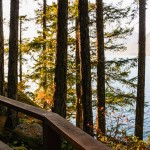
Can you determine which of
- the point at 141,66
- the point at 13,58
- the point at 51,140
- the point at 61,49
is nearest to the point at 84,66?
the point at 61,49

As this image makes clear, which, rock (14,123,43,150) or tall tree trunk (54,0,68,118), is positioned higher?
tall tree trunk (54,0,68,118)

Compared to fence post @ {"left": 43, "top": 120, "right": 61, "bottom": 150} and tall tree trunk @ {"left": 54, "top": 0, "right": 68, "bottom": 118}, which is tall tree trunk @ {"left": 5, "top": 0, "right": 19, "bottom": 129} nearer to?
tall tree trunk @ {"left": 54, "top": 0, "right": 68, "bottom": 118}

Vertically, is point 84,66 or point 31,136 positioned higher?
point 84,66

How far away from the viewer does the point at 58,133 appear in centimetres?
231

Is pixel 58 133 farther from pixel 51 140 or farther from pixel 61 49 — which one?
pixel 61 49

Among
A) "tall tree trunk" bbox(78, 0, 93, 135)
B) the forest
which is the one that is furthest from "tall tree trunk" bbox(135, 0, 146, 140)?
"tall tree trunk" bbox(78, 0, 93, 135)

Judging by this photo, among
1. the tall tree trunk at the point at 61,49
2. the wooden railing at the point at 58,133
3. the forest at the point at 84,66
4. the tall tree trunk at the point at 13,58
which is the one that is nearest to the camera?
the wooden railing at the point at 58,133

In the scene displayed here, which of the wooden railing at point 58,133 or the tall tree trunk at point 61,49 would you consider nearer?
the wooden railing at point 58,133

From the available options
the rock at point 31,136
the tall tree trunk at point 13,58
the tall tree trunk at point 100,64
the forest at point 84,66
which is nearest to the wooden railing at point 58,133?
the forest at point 84,66

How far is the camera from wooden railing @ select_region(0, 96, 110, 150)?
6.01 feet

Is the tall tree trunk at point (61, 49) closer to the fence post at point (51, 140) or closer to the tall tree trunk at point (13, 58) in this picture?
the tall tree trunk at point (13, 58)

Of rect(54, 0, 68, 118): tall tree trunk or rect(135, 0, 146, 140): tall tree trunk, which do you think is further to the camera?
rect(135, 0, 146, 140): tall tree trunk

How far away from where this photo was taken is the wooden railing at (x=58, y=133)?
1833 mm

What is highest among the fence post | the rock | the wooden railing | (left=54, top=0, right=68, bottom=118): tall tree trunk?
(left=54, top=0, right=68, bottom=118): tall tree trunk
